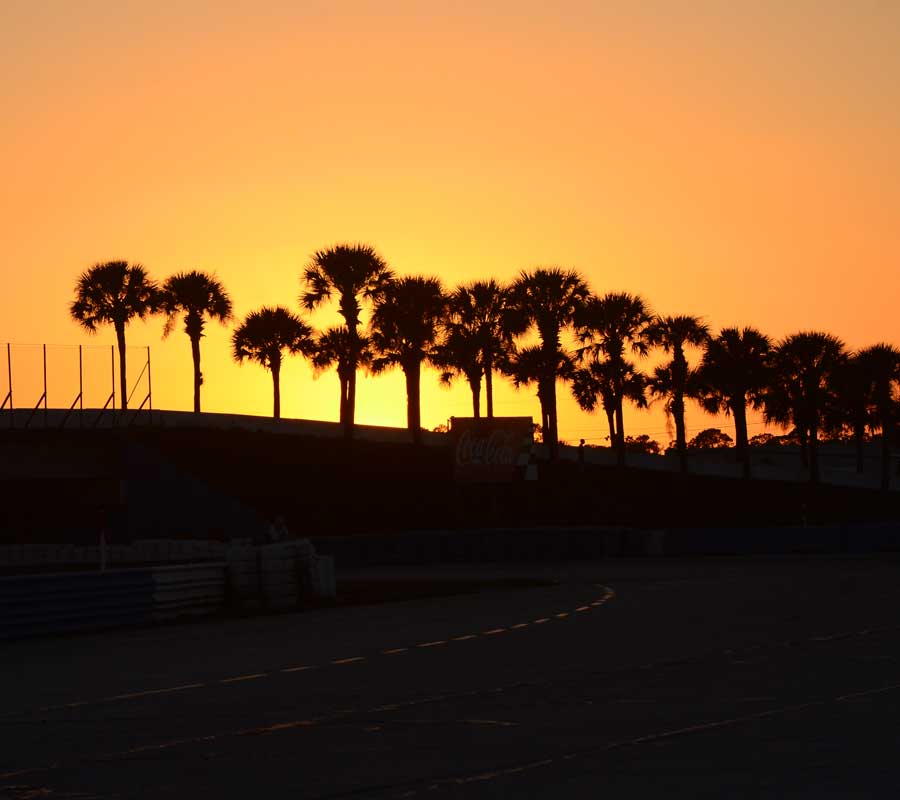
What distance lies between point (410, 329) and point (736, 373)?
18745 millimetres

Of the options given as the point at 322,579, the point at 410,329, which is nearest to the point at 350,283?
the point at 410,329

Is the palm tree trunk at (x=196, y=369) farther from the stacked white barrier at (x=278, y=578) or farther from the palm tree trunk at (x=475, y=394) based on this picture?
the stacked white barrier at (x=278, y=578)

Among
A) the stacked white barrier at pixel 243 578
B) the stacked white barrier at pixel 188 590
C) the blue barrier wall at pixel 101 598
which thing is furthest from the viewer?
the stacked white barrier at pixel 243 578

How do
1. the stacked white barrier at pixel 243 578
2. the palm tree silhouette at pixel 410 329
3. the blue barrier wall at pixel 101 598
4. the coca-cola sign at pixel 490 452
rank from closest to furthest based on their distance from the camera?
the blue barrier wall at pixel 101 598, the stacked white barrier at pixel 243 578, the coca-cola sign at pixel 490 452, the palm tree silhouette at pixel 410 329

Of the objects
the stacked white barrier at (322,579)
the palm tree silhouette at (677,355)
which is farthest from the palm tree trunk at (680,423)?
the stacked white barrier at (322,579)

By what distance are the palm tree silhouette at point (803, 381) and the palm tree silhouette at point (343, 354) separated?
22599 mm

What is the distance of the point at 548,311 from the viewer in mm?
83875

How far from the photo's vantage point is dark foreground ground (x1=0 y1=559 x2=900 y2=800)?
29.2 ft

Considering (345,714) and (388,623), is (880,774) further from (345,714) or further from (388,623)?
(388,623)

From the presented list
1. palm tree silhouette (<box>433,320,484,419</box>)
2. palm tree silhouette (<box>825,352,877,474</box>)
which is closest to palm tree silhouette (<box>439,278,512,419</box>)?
palm tree silhouette (<box>433,320,484,419</box>)

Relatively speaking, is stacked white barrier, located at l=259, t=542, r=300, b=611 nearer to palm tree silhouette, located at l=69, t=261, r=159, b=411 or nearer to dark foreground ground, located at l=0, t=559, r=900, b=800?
dark foreground ground, located at l=0, t=559, r=900, b=800

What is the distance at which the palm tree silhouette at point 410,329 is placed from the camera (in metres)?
84.1

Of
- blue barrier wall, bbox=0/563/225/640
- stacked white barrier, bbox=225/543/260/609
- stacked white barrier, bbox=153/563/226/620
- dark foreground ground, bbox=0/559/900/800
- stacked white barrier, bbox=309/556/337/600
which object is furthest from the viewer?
stacked white barrier, bbox=309/556/337/600

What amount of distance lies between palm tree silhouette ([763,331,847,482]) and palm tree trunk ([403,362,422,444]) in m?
19.4
